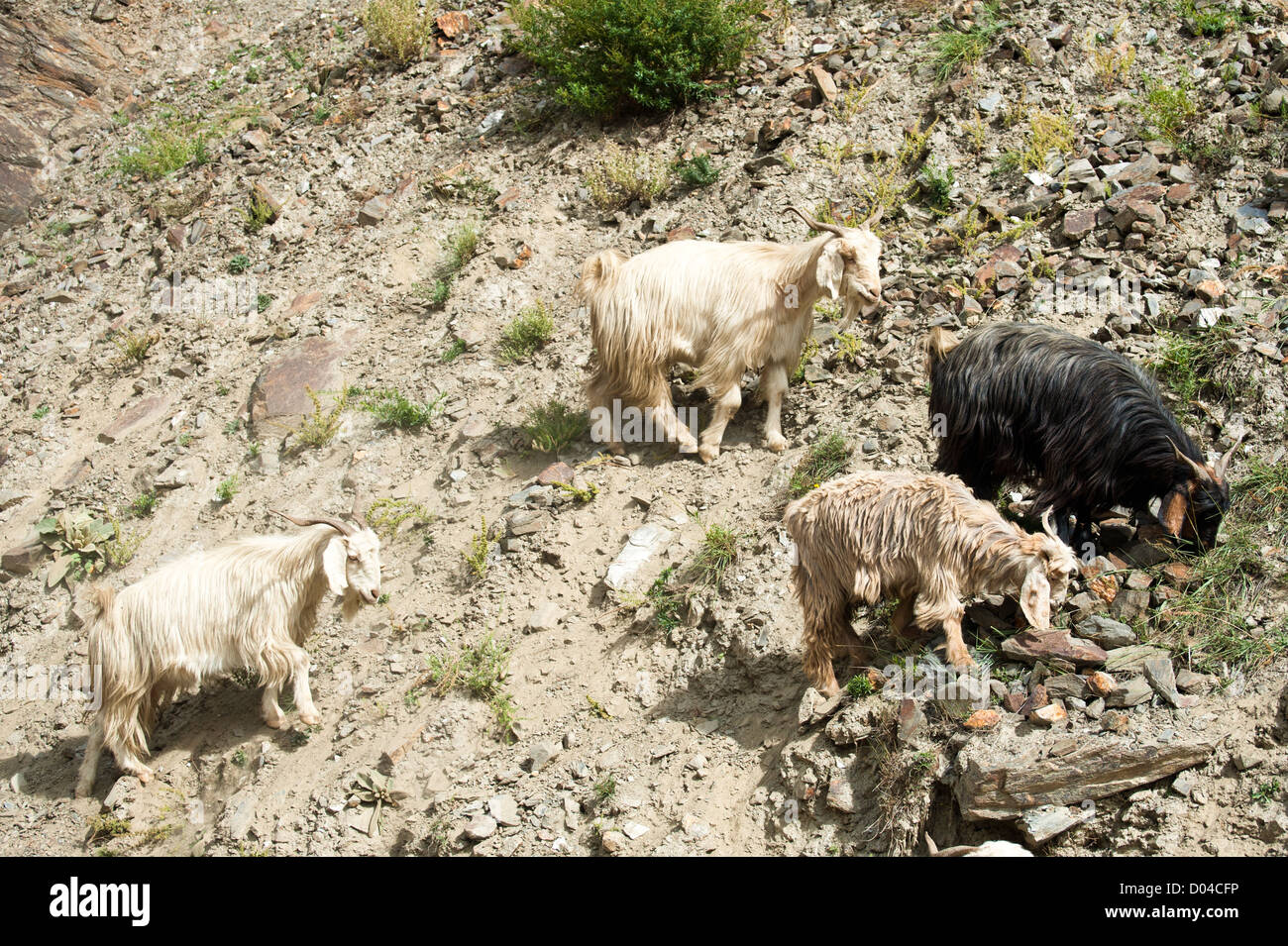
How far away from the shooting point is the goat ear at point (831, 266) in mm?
6273

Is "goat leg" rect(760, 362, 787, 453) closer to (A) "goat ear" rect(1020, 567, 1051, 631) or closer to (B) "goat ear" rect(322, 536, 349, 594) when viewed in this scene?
(A) "goat ear" rect(1020, 567, 1051, 631)

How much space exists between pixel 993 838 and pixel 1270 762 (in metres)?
1.04

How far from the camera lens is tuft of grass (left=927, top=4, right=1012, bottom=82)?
865cm

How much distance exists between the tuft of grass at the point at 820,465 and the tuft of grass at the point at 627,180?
3517 millimetres

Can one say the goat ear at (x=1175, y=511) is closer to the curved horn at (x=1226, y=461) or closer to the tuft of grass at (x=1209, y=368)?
the curved horn at (x=1226, y=461)

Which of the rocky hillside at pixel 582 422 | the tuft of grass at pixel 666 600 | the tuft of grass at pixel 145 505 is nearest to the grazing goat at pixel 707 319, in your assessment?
the rocky hillside at pixel 582 422

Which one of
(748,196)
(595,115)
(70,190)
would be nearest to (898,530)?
(748,196)

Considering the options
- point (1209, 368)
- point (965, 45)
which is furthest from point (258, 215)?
point (1209, 368)

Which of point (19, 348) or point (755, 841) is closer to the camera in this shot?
point (755, 841)

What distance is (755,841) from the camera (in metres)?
4.44

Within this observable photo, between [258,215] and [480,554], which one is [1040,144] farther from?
[258,215]

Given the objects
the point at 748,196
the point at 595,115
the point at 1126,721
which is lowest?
the point at 1126,721

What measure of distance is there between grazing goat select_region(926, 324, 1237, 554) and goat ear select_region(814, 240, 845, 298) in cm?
120

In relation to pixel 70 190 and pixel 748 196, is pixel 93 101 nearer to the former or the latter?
pixel 70 190
